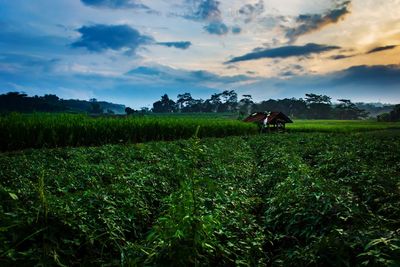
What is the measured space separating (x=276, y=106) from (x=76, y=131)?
13784 centimetres

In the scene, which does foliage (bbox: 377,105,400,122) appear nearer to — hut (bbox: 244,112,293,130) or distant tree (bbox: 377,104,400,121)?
distant tree (bbox: 377,104,400,121)

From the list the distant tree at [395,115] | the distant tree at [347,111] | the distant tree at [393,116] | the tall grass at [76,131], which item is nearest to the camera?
the tall grass at [76,131]

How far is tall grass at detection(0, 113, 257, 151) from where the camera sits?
60.2 ft

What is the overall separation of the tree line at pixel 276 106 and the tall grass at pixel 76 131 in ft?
358

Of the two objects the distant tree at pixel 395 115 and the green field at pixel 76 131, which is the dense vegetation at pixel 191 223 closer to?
the green field at pixel 76 131

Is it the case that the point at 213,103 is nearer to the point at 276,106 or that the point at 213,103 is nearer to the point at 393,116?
the point at 276,106

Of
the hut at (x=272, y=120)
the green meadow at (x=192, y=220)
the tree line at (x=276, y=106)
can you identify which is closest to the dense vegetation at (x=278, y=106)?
the tree line at (x=276, y=106)

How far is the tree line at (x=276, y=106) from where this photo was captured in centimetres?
13800

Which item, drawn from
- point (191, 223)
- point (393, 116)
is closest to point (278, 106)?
point (393, 116)

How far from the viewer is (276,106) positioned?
495ft

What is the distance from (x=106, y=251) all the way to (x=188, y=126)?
27096 millimetres

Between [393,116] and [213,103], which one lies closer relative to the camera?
[393,116]

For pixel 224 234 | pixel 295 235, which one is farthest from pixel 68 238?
pixel 295 235

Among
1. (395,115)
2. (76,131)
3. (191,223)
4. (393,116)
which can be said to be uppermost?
(395,115)
